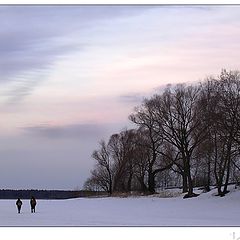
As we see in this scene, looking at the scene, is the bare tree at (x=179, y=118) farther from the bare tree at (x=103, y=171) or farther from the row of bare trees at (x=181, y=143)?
the bare tree at (x=103, y=171)

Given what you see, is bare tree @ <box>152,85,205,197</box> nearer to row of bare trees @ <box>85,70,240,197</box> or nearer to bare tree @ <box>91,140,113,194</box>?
row of bare trees @ <box>85,70,240,197</box>

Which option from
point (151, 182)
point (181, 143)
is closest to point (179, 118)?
point (181, 143)

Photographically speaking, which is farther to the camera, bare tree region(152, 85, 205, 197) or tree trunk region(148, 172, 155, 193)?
tree trunk region(148, 172, 155, 193)

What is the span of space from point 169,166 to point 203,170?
4.47m

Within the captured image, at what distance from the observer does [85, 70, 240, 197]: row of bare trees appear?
54406 millimetres

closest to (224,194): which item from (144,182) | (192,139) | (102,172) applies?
(192,139)

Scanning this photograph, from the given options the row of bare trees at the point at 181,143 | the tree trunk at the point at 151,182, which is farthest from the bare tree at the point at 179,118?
the tree trunk at the point at 151,182

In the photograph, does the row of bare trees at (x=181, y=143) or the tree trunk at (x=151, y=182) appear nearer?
the row of bare trees at (x=181, y=143)

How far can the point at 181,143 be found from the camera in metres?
70.1

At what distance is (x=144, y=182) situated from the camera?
275 ft

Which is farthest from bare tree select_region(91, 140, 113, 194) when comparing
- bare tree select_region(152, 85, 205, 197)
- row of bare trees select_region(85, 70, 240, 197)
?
Answer: bare tree select_region(152, 85, 205, 197)

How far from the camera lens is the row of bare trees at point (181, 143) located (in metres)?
54.4

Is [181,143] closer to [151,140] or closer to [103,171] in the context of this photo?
[151,140]
